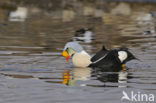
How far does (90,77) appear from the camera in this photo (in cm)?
1339

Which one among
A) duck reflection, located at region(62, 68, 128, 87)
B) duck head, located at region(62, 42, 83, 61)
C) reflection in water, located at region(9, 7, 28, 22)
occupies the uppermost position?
reflection in water, located at region(9, 7, 28, 22)

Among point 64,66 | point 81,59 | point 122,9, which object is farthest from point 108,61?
point 122,9

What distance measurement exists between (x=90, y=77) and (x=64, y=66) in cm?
215

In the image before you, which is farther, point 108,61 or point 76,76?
point 108,61

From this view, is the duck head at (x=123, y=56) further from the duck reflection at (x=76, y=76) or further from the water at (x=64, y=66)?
the duck reflection at (x=76, y=76)

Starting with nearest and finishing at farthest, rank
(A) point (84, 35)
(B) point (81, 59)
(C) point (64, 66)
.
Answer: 1. (B) point (81, 59)
2. (C) point (64, 66)
3. (A) point (84, 35)

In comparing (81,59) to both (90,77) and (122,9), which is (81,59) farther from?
(122,9)

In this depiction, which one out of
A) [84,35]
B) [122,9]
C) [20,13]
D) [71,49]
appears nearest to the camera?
[71,49]

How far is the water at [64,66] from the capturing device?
11172 millimetres

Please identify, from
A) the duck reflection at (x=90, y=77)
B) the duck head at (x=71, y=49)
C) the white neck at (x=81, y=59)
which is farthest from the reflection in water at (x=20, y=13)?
the duck reflection at (x=90, y=77)

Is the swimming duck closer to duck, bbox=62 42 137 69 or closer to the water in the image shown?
duck, bbox=62 42 137 69

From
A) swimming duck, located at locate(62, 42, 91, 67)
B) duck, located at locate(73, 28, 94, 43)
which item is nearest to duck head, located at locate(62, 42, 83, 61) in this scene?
swimming duck, located at locate(62, 42, 91, 67)

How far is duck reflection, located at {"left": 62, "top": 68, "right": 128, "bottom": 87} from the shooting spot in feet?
41.1

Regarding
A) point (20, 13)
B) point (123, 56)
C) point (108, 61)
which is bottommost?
point (108, 61)
